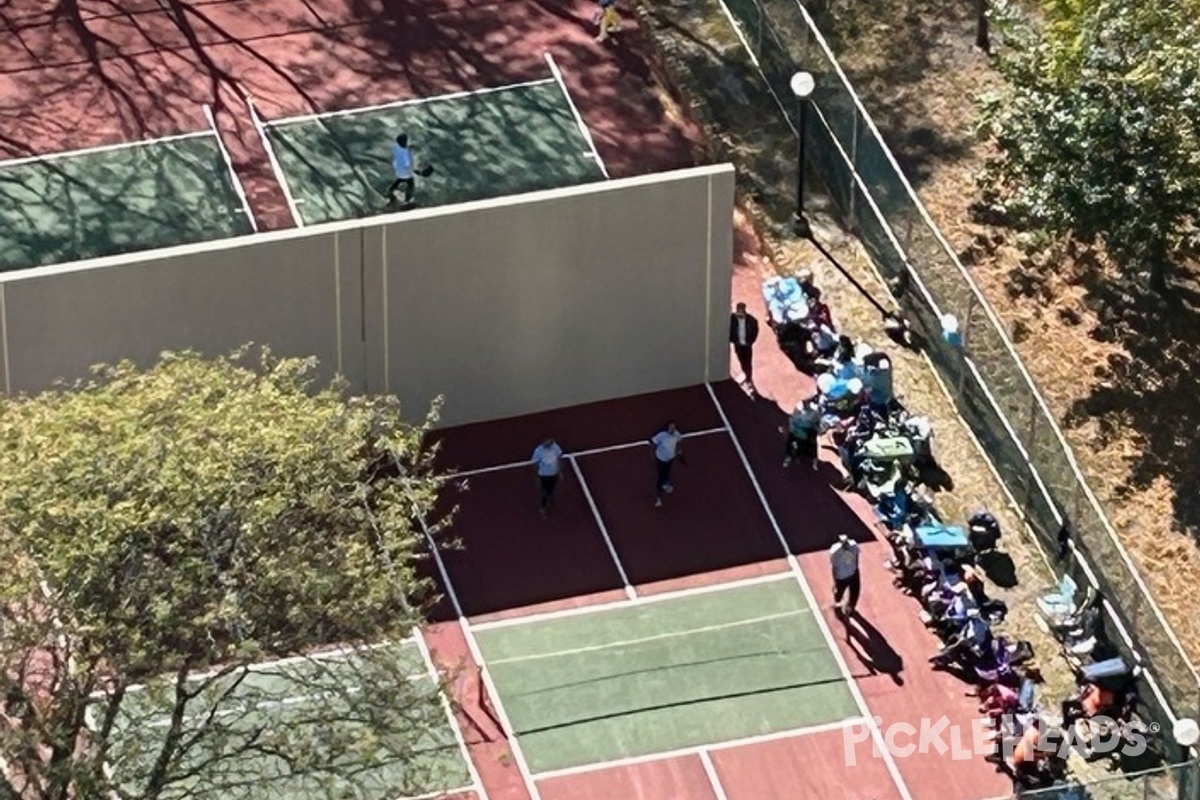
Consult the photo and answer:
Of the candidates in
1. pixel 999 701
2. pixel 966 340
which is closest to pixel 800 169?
pixel 966 340

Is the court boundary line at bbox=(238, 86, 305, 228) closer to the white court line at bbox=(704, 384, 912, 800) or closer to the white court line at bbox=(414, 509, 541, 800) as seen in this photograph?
the white court line at bbox=(414, 509, 541, 800)

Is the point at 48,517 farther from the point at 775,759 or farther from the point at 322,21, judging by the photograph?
the point at 322,21

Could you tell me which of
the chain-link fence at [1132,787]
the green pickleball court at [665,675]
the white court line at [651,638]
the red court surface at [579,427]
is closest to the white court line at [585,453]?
the red court surface at [579,427]

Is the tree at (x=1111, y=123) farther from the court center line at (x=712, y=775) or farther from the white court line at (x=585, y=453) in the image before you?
the court center line at (x=712, y=775)

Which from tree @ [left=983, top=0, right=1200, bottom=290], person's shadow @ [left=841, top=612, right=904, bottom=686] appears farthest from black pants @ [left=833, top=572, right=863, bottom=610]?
tree @ [left=983, top=0, right=1200, bottom=290]

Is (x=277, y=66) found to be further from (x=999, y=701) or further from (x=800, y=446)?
(x=999, y=701)
